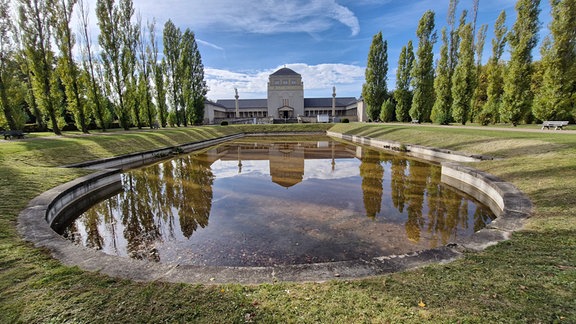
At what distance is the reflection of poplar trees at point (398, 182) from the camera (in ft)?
21.9

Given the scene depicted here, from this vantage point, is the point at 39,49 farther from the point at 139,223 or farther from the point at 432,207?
the point at 432,207

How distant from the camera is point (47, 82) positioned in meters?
16.0

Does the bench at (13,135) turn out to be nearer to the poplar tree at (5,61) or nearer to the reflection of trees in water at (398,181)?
the poplar tree at (5,61)

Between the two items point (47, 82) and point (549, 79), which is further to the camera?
point (549, 79)

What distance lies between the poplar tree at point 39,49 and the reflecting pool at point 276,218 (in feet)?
39.7

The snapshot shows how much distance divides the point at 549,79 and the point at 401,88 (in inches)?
623

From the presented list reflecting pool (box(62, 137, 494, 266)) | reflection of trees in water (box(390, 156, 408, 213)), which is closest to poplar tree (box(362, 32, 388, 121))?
reflection of trees in water (box(390, 156, 408, 213))

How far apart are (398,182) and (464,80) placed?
67.7ft

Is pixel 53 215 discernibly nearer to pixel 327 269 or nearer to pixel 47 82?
pixel 327 269

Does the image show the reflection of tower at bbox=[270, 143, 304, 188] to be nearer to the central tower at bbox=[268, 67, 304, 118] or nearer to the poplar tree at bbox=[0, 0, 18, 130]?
the poplar tree at bbox=[0, 0, 18, 130]

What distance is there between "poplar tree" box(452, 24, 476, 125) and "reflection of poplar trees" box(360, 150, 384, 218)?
16156mm

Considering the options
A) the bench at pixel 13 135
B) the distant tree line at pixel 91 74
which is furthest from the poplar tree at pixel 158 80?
the bench at pixel 13 135

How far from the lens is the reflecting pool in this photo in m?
4.29

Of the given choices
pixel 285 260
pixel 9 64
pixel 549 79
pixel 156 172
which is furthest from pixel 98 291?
pixel 549 79
